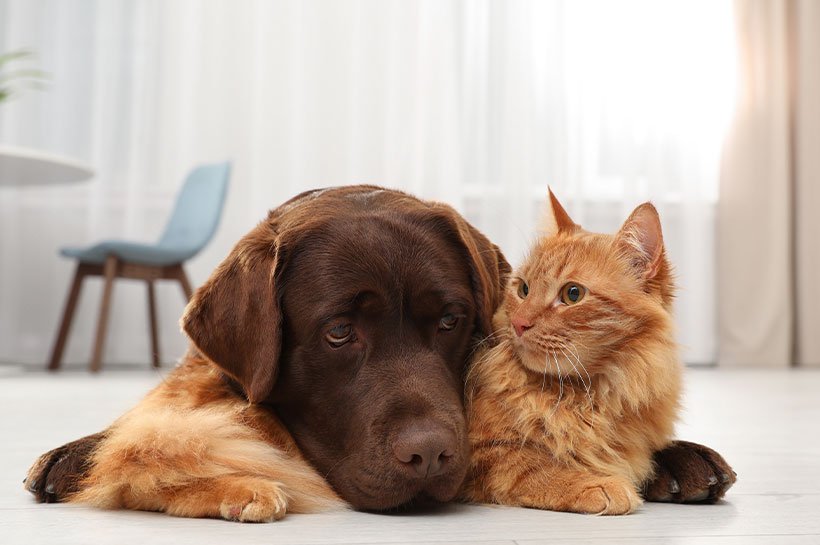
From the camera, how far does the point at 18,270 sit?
6.69 meters

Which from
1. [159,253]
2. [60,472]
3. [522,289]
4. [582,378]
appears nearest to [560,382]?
[582,378]

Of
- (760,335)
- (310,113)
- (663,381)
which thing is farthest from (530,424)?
(760,335)

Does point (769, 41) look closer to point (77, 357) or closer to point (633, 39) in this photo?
point (633, 39)

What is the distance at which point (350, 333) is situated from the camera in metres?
1.55

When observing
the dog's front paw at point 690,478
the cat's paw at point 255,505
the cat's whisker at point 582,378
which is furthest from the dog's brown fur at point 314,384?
the dog's front paw at point 690,478

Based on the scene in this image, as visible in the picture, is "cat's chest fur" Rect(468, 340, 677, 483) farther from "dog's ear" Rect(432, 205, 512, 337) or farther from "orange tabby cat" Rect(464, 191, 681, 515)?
"dog's ear" Rect(432, 205, 512, 337)

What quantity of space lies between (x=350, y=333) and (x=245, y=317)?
8.2 inches

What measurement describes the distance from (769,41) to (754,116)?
2.11 feet

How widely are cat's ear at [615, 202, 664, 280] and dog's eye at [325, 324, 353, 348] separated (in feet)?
1.78

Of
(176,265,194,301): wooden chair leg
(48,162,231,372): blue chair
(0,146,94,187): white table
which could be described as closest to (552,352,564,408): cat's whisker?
(0,146,94,187): white table

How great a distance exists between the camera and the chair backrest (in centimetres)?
605

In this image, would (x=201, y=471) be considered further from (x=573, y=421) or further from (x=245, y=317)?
(x=573, y=421)

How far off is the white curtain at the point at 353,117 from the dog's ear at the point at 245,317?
5221 mm

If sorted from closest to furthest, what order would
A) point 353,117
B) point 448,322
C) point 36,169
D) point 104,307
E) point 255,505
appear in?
point 255,505
point 448,322
point 36,169
point 104,307
point 353,117
